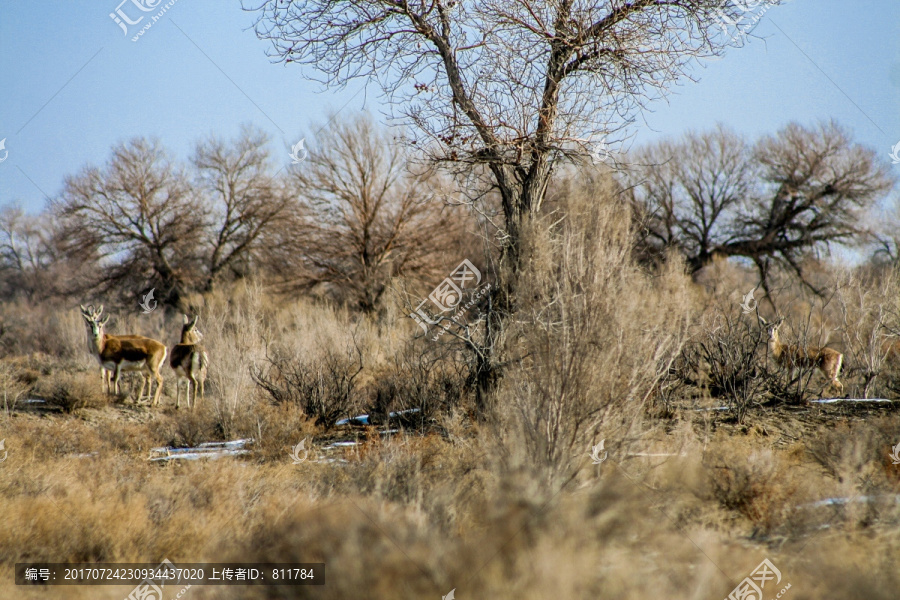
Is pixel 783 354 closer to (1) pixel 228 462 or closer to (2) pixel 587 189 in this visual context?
(2) pixel 587 189

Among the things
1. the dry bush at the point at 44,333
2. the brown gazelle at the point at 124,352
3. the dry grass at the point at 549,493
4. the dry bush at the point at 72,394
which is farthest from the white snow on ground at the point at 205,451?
the dry bush at the point at 44,333

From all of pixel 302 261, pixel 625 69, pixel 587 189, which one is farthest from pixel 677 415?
pixel 302 261

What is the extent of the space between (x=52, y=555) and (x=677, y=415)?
7.20 meters

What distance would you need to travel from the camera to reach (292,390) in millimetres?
11562

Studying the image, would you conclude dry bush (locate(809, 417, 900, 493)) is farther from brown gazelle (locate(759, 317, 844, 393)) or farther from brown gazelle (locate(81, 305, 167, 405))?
brown gazelle (locate(81, 305, 167, 405))

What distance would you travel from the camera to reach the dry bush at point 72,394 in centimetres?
1330

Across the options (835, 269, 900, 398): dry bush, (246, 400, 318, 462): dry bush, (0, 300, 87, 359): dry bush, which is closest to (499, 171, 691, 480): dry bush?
(246, 400, 318, 462): dry bush

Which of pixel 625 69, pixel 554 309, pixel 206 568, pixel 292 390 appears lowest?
pixel 206 568
